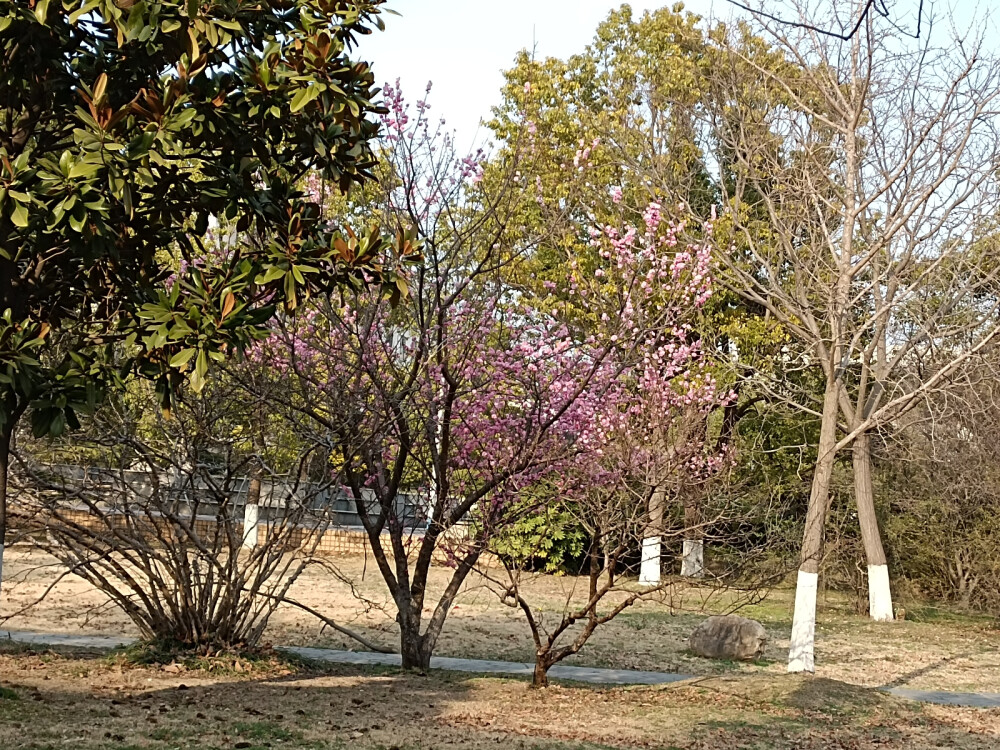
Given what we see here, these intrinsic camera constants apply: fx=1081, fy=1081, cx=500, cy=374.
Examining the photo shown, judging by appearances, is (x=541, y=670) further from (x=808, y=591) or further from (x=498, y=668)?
(x=808, y=591)

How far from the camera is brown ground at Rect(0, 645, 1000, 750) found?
7270 mm

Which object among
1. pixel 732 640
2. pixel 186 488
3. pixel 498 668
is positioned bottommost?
pixel 498 668

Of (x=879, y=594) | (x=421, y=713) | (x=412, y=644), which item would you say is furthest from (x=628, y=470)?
(x=879, y=594)

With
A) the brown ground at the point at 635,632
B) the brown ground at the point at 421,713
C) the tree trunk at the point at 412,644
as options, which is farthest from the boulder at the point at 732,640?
the tree trunk at the point at 412,644

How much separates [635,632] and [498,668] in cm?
536

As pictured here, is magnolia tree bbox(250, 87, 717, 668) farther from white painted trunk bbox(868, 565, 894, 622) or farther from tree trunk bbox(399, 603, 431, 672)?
white painted trunk bbox(868, 565, 894, 622)

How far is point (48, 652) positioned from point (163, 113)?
702 centimetres

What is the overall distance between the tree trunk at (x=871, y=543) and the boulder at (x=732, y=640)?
7437 mm

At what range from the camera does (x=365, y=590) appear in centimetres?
1959

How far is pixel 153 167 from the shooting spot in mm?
6465

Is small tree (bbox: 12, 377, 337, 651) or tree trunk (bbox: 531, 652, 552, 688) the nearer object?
small tree (bbox: 12, 377, 337, 651)

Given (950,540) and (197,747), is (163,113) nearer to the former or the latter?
(197,747)

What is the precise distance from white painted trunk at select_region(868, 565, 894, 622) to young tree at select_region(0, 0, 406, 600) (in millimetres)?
16720

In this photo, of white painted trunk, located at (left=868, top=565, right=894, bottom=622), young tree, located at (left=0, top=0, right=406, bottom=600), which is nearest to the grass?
young tree, located at (left=0, top=0, right=406, bottom=600)
